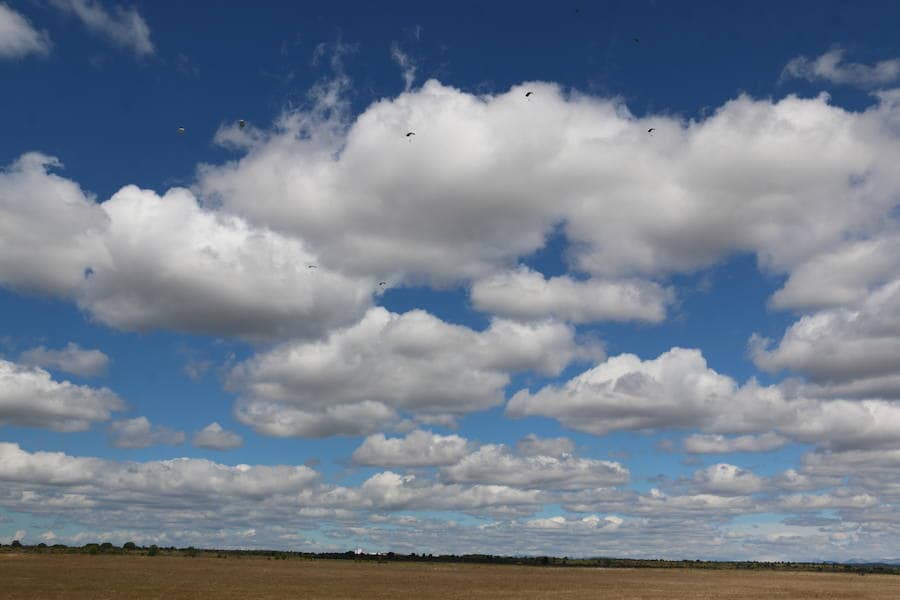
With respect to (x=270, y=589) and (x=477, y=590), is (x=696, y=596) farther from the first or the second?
(x=270, y=589)

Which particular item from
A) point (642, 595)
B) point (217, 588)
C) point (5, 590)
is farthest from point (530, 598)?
point (5, 590)

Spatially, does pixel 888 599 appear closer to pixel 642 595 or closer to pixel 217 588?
pixel 642 595

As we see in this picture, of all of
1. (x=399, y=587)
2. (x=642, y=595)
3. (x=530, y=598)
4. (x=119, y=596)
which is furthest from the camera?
(x=399, y=587)

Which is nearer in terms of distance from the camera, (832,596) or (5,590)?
(5,590)

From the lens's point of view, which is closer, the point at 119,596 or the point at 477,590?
the point at 119,596

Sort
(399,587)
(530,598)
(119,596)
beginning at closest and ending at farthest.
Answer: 1. (119,596)
2. (530,598)
3. (399,587)

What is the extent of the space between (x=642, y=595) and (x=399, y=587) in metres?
34.4

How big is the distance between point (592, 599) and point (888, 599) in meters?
45.8

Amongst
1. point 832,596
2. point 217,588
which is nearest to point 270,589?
point 217,588

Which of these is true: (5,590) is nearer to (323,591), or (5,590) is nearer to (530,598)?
(323,591)

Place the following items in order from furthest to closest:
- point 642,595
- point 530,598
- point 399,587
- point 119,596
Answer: point 399,587 → point 642,595 → point 530,598 → point 119,596

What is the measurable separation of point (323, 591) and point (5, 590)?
36.2 metres

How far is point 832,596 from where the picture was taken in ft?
383

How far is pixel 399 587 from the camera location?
115375 mm
